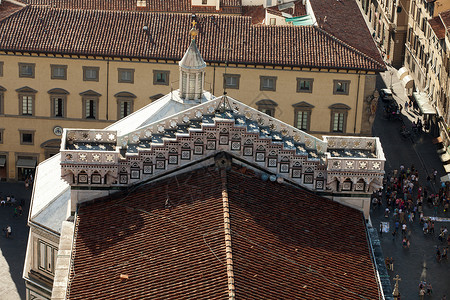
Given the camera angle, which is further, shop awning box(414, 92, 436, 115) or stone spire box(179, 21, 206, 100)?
shop awning box(414, 92, 436, 115)

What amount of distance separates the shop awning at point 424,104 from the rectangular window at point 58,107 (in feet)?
148

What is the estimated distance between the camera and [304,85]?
5310 inches

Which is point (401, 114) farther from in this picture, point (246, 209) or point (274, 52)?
point (246, 209)

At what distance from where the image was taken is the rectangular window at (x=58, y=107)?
13712 cm

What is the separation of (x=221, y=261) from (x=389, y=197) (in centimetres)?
6597

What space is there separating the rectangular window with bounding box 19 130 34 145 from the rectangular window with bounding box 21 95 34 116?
74.6 inches

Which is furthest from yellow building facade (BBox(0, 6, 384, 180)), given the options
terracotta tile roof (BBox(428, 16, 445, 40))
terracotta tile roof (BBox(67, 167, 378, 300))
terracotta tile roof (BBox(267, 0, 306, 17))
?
terracotta tile roof (BBox(67, 167, 378, 300))

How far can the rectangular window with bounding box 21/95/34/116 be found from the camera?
450 ft

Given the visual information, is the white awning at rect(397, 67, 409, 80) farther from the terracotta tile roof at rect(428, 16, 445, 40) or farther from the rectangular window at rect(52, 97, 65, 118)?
the rectangular window at rect(52, 97, 65, 118)

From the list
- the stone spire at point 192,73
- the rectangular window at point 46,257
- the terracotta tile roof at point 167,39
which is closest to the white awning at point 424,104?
the terracotta tile roof at point 167,39

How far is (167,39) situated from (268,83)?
11.1 m

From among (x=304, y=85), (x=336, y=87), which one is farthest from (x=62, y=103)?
(x=336, y=87)

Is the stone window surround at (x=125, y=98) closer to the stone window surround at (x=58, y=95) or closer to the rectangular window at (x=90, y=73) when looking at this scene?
the rectangular window at (x=90, y=73)

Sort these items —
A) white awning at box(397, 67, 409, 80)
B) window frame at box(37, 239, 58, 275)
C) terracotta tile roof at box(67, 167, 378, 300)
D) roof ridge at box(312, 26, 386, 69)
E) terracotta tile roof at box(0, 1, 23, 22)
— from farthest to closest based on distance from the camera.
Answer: white awning at box(397, 67, 409, 80), terracotta tile roof at box(0, 1, 23, 22), roof ridge at box(312, 26, 386, 69), window frame at box(37, 239, 58, 275), terracotta tile roof at box(67, 167, 378, 300)
